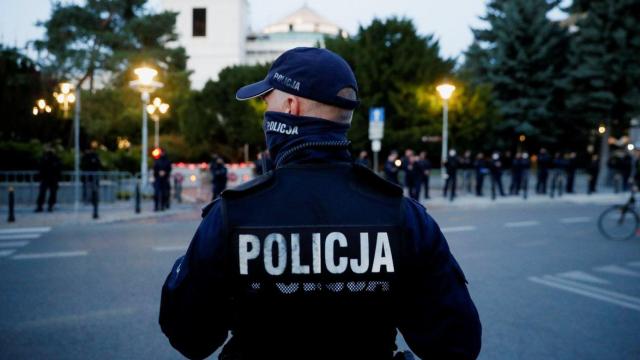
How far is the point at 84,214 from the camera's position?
1567cm

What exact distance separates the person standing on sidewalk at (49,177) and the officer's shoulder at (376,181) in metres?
16.3

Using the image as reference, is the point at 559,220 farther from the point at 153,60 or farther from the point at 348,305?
the point at 153,60

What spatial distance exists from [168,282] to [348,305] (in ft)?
1.95

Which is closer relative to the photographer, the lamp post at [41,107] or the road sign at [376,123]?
the road sign at [376,123]

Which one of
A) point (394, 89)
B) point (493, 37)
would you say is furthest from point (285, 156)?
point (493, 37)

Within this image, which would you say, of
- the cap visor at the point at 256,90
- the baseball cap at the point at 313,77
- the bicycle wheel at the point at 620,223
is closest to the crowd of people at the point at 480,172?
the bicycle wheel at the point at 620,223

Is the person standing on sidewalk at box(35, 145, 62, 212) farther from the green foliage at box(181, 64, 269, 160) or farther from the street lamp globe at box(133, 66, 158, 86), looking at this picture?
the green foliage at box(181, 64, 269, 160)

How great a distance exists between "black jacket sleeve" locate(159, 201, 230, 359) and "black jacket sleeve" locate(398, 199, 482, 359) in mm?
597

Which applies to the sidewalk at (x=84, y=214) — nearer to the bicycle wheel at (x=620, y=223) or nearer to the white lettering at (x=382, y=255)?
the bicycle wheel at (x=620, y=223)

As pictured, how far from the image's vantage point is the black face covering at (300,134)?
6.14 feet

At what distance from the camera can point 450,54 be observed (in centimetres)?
3612

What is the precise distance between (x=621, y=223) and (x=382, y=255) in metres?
11.7

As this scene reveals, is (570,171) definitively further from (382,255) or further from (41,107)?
(41,107)

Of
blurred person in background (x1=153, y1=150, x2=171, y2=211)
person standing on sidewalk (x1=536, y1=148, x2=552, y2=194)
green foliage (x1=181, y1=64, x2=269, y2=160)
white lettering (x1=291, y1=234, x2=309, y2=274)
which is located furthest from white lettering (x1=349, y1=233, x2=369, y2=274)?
green foliage (x1=181, y1=64, x2=269, y2=160)
